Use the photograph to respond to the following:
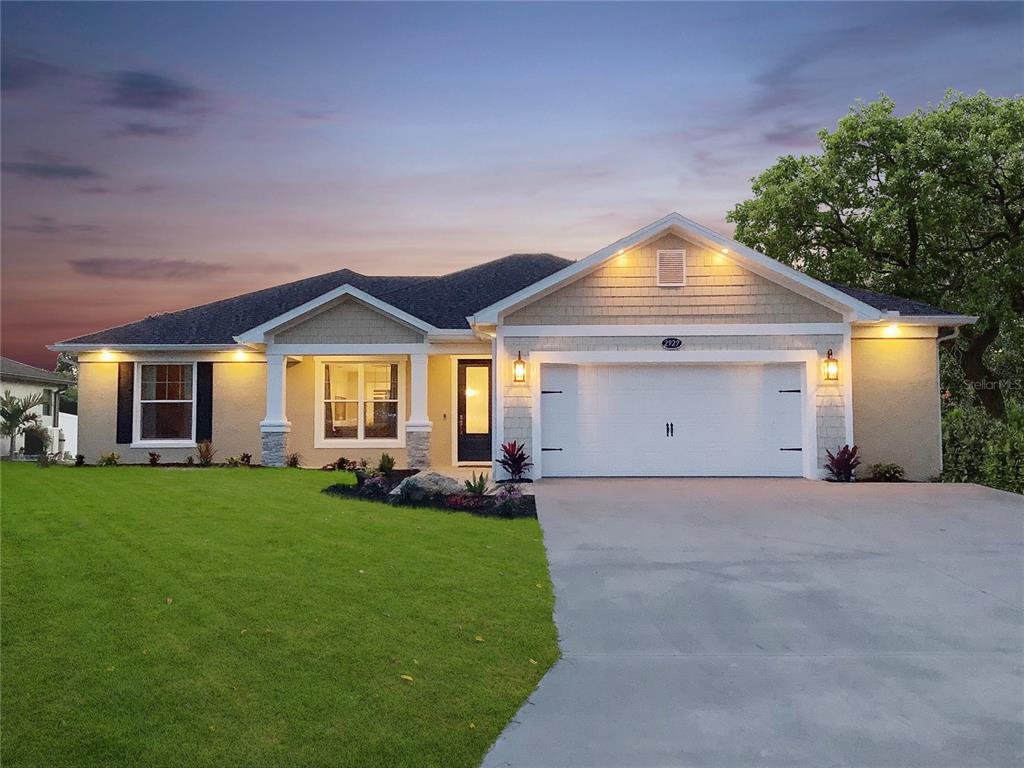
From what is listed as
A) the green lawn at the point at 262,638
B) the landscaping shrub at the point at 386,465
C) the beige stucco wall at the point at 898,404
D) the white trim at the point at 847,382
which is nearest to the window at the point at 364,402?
the landscaping shrub at the point at 386,465

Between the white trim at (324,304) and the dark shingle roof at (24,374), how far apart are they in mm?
13167

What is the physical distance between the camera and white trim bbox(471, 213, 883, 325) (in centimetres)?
1351

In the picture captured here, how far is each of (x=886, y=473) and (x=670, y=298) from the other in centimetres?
520

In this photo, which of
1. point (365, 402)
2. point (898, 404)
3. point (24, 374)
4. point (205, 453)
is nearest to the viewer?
point (898, 404)

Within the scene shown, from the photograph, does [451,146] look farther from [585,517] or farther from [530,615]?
[530,615]

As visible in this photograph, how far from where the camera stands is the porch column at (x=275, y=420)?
52.6 ft

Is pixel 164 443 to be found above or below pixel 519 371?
below

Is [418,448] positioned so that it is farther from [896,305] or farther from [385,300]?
[896,305]

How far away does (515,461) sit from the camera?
535 inches

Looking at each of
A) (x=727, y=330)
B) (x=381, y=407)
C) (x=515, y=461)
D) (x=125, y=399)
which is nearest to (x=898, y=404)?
(x=727, y=330)

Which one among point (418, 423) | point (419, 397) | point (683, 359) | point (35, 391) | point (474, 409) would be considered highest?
point (683, 359)

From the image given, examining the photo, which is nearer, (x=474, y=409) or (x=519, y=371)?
(x=519, y=371)

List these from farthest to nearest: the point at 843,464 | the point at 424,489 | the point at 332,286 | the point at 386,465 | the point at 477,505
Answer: the point at 332,286, the point at 386,465, the point at 843,464, the point at 424,489, the point at 477,505

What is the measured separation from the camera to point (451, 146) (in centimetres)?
1903
